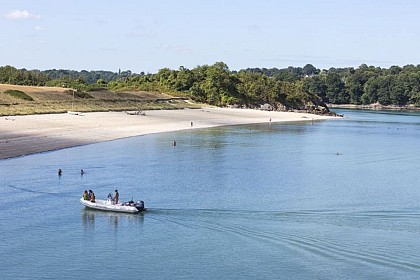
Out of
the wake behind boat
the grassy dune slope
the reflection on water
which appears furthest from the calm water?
the grassy dune slope

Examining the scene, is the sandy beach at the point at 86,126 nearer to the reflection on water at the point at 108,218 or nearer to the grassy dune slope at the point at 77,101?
the grassy dune slope at the point at 77,101

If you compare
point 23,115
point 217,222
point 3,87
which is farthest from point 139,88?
point 217,222

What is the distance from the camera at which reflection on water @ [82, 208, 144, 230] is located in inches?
1369

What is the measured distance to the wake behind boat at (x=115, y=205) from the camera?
36500 mm

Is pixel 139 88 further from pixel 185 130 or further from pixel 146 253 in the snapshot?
pixel 146 253

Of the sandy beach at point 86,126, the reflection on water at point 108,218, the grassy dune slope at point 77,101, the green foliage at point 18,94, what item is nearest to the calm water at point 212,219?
the reflection on water at point 108,218

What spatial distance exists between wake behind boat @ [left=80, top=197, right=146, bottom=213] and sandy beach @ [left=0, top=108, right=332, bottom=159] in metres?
20.3

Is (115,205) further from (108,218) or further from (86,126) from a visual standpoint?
(86,126)

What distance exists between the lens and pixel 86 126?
84.0 m

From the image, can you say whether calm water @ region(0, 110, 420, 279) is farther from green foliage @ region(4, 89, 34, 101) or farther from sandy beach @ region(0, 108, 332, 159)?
green foliage @ region(4, 89, 34, 101)

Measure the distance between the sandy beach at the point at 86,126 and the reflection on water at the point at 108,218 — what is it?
21.0 m

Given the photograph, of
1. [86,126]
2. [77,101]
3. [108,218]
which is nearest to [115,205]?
[108,218]

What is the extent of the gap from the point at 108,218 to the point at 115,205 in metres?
1.14

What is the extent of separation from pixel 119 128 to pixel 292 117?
68.9 metres
